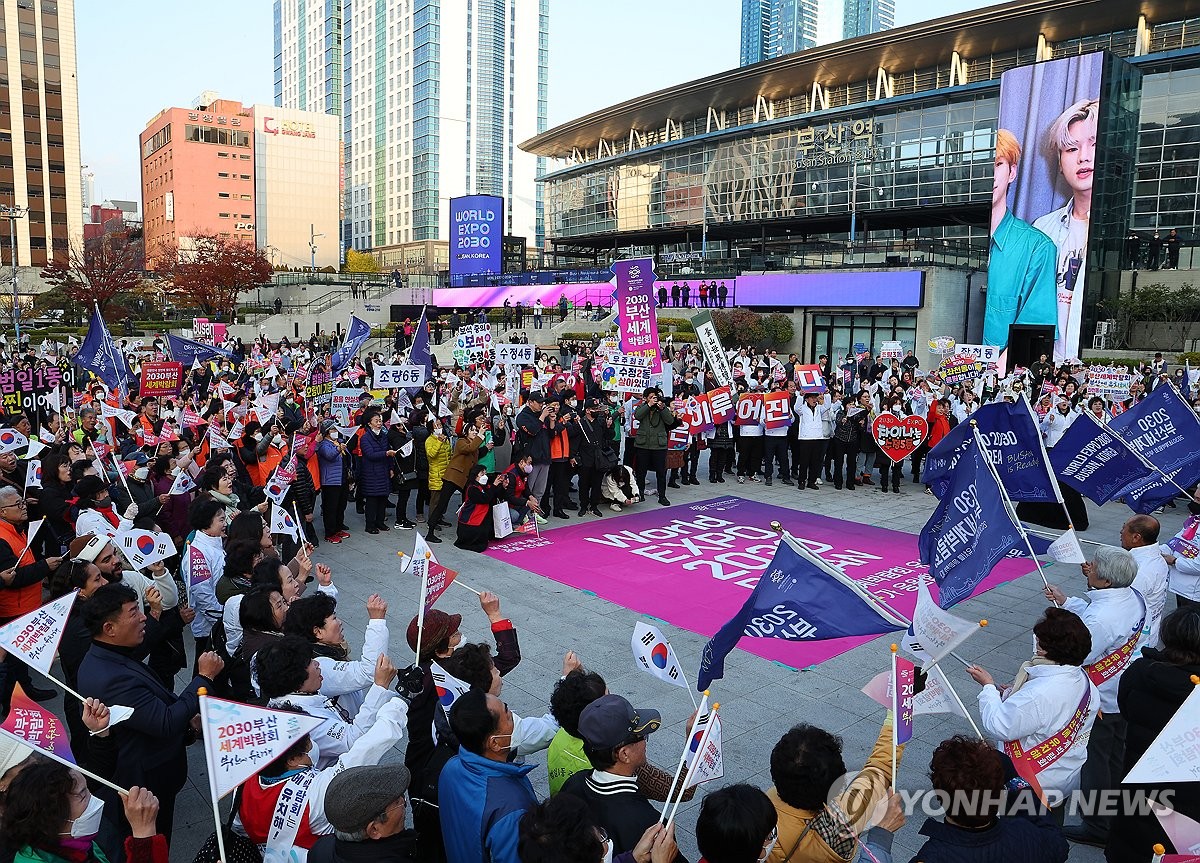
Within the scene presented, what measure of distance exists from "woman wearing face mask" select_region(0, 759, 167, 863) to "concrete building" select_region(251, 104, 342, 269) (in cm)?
10424

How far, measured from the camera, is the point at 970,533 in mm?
5707

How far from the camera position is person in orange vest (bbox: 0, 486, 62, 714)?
552 centimetres

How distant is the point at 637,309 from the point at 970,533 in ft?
37.6

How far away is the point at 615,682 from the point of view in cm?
693

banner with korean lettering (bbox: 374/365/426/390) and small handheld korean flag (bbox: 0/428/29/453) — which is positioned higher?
banner with korean lettering (bbox: 374/365/426/390)

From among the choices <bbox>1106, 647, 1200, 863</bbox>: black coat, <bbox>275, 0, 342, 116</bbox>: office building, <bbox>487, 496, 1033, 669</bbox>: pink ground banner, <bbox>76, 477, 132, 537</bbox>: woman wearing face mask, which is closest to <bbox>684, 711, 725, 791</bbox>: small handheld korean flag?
<bbox>1106, 647, 1200, 863</bbox>: black coat

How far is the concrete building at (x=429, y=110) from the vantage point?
108 metres

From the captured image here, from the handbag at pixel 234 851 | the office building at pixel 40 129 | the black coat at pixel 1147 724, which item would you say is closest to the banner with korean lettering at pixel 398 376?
the handbag at pixel 234 851

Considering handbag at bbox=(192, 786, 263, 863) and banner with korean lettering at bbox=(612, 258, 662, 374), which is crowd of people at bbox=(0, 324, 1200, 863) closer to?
handbag at bbox=(192, 786, 263, 863)

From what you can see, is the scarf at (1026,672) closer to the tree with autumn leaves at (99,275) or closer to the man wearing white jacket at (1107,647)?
the man wearing white jacket at (1107,647)

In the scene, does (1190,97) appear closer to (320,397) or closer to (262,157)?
(320,397)

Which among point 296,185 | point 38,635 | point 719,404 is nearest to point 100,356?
point 719,404

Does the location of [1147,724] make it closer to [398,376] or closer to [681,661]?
[681,661]

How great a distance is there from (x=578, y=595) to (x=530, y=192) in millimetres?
118574
